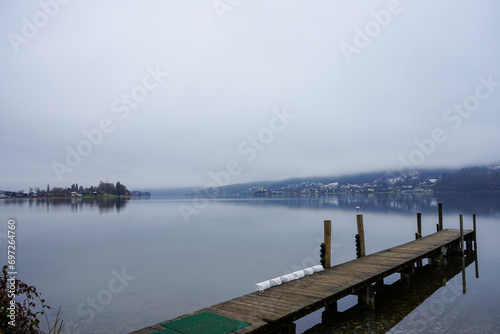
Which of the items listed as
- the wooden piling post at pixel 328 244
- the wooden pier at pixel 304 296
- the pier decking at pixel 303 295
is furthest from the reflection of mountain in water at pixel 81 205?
the pier decking at pixel 303 295

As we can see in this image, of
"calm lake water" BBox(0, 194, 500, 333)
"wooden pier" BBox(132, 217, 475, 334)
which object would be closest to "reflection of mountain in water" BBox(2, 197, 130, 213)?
"calm lake water" BBox(0, 194, 500, 333)

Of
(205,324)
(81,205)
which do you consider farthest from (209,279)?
(81,205)

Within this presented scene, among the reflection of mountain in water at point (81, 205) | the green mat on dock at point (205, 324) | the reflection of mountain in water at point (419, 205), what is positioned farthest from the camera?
the reflection of mountain in water at point (81, 205)

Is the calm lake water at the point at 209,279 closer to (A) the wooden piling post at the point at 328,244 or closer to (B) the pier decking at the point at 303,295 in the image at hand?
(B) the pier decking at the point at 303,295

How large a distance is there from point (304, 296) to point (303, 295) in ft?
0.34

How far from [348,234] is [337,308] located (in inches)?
899

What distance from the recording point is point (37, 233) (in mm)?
38312

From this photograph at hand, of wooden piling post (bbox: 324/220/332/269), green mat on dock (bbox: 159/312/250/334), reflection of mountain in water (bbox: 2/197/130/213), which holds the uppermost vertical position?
wooden piling post (bbox: 324/220/332/269)

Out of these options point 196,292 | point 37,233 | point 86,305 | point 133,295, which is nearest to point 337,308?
point 196,292

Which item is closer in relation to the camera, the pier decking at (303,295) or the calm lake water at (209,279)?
the pier decking at (303,295)

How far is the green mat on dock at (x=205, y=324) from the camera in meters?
6.69

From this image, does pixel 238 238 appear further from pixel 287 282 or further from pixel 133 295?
pixel 287 282

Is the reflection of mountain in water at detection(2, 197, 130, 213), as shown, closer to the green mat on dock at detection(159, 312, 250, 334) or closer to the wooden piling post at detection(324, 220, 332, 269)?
the wooden piling post at detection(324, 220, 332, 269)

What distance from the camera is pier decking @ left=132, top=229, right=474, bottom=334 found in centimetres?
741
